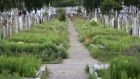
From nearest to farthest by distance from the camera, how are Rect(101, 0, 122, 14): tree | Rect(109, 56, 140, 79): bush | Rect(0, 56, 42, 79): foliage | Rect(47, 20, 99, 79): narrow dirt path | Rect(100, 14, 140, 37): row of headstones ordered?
Rect(109, 56, 140, 79): bush < Rect(0, 56, 42, 79): foliage < Rect(47, 20, 99, 79): narrow dirt path < Rect(100, 14, 140, 37): row of headstones < Rect(101, 0, 122, 14): tree

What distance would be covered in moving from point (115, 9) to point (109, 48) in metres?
31.7

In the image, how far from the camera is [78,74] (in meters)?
15.9

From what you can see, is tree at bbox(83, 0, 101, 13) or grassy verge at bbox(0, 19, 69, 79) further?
tree at bbox(83, 0, 101, 13)

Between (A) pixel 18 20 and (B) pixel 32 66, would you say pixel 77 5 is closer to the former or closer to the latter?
(A) pixel 18 20

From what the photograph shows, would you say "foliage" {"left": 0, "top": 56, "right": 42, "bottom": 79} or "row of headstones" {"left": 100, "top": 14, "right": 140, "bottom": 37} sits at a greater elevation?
"foliage" {"left": 0, "top": 56, "right": 42, "bottom": 79}

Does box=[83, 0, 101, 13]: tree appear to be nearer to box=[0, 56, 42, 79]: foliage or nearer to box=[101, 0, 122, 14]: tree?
box=[101, 0, 122, 14]: tree

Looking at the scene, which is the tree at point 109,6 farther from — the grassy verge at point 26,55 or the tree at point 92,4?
the grassy verge at point 26,55

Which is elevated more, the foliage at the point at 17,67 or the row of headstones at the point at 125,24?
the foliage at the point at 17,67

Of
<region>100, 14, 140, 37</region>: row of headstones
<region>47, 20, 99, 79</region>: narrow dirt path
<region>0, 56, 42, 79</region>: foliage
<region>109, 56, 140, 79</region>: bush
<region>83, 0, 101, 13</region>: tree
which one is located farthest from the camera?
<region>83, 0, 101, 13</region>: tree

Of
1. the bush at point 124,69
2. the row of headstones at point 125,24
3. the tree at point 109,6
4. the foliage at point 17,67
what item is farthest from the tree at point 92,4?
the bush at point 124,69

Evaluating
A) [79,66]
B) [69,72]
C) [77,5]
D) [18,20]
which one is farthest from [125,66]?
[77,5]

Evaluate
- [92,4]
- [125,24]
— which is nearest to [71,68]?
[125,24]

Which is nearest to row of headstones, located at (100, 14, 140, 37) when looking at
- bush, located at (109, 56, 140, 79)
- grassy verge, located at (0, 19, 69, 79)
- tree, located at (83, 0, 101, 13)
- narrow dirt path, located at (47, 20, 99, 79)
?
grassy verge, located at (0, 19, 69, 79)

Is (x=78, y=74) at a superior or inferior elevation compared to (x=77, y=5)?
superior
